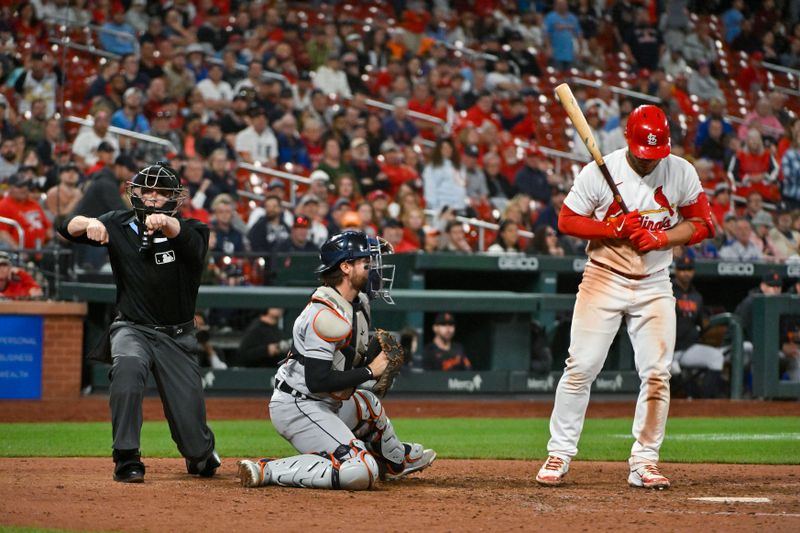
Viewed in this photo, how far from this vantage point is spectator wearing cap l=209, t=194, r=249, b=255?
13.3 m

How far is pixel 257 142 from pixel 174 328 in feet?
31.7

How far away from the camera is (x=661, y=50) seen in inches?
878

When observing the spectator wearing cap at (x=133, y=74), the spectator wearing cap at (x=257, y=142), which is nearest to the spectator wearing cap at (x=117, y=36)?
the spectator wearing cap at (x=133, y=74)

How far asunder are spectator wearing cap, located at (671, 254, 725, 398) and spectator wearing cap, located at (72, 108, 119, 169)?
6641mm

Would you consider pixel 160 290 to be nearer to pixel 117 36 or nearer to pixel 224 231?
pixel 224 231

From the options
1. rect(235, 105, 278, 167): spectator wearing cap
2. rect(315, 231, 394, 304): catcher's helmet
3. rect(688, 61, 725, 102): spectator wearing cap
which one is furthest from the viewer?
rect(688, 61, 725, 102): spectator wearing cap

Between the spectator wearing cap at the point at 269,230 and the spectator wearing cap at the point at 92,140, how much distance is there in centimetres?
193

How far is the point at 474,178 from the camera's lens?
1667 centimetres

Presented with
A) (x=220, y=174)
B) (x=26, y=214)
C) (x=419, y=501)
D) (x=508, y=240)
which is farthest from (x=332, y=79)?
(x=419, y=501)

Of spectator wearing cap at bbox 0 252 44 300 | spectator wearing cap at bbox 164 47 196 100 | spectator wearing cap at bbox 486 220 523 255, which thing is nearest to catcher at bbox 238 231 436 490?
spectator wearing cap at bbox 0 252 44 300

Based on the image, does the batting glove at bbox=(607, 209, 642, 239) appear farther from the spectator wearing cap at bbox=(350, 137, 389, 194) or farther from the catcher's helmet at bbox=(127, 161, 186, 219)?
the spectator wearing cap at bbox=(350, 137, 389, 194)

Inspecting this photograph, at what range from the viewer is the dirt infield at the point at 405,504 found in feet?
16.5

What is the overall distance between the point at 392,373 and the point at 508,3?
55.5 ft

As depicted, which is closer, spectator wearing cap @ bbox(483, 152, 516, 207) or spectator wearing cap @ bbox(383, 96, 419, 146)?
spectator wearing cap @ bbox(483, 152, 516, 207)
